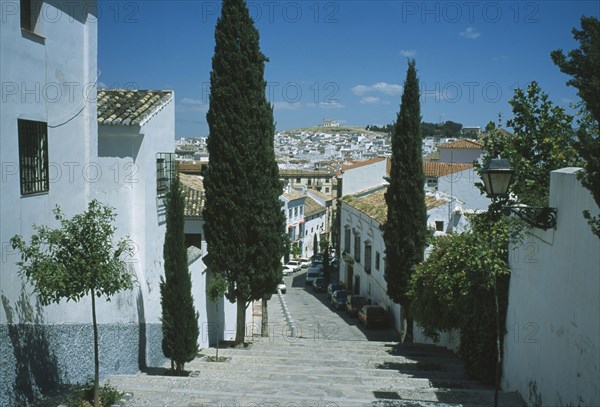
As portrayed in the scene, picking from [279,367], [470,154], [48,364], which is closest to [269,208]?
[279,367]

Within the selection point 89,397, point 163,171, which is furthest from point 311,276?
point 89,397

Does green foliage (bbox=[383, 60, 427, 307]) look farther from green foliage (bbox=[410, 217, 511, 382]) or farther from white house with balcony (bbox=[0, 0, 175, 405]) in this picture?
white house with balcony (bbox=[0, 0, 175, 405])

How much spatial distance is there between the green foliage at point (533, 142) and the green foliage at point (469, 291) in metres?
1.53

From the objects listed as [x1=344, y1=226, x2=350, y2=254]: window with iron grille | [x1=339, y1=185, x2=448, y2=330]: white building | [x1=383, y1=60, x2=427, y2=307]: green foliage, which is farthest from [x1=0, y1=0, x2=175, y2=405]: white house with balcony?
[x1=344, y1=226, x2=350, y2=254]: window with iron grille

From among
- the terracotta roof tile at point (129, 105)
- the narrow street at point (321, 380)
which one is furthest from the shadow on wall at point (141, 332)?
the terracotta roof tile at point (129, 105)

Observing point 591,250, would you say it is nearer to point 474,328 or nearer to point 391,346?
point 474,328

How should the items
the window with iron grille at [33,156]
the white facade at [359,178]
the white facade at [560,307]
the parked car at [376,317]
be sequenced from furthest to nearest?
1. the white facade at [359,178]
2. the parked car at [376,317]
3. the window with iron grille at [33,156]
4. the white facade at [560,307]

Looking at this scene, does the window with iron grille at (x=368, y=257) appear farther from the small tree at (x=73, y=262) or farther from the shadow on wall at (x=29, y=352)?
the small tree at (x=73, y=262)

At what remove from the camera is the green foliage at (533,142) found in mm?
11117

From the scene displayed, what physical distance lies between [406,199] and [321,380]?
40.8 feet

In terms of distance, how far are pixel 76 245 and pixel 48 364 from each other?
2765mm

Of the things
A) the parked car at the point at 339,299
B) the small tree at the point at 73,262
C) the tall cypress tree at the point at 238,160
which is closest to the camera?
the small tree at the point at 73,262

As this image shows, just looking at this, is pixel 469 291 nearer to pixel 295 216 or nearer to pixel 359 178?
pixel 359 178

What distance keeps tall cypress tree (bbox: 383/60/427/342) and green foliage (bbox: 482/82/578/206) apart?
30.8 feet
